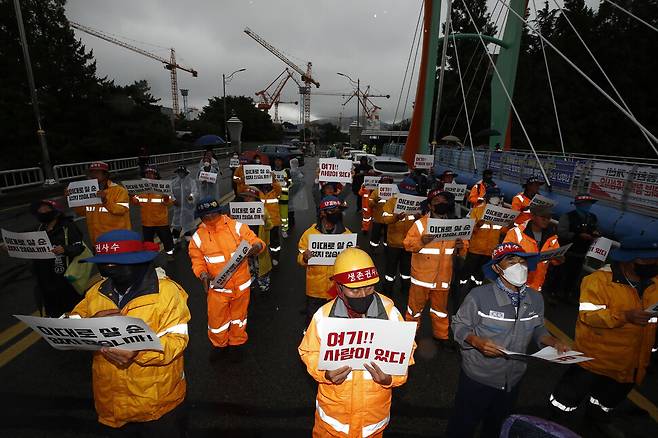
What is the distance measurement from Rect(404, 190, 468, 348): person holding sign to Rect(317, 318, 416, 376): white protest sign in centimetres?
239

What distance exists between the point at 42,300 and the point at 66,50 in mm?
32324

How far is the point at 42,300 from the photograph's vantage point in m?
4.29

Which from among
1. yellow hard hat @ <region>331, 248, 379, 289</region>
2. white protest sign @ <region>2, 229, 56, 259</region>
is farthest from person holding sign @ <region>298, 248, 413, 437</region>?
white protest sign @ <region>2, 229, 56, 259</region>

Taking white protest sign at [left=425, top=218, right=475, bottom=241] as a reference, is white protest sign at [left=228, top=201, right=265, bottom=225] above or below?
below

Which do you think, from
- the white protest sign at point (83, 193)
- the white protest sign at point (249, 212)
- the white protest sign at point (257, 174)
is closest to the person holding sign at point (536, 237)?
the white protest sign at point (249, 212)

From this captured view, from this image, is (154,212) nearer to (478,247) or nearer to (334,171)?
(334,171)

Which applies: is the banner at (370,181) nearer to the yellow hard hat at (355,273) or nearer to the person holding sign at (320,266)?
the person holding sign at (320,266)

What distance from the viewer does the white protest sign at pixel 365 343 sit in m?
1.98

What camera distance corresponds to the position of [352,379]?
2236mm

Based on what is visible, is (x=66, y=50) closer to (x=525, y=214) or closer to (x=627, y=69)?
(x=525, y=214)

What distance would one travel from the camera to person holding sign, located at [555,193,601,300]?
18.7ft

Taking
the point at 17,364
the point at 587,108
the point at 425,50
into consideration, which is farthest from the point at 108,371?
the point at 587,108

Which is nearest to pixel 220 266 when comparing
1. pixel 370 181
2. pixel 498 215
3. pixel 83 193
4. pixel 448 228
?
pixel 448 228

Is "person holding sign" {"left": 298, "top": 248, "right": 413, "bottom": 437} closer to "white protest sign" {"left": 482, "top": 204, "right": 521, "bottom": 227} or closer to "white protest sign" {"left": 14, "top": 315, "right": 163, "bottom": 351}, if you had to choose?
"white protest sign" {"left": 14, "top": 315, "right": 163, "bottom": 351}
